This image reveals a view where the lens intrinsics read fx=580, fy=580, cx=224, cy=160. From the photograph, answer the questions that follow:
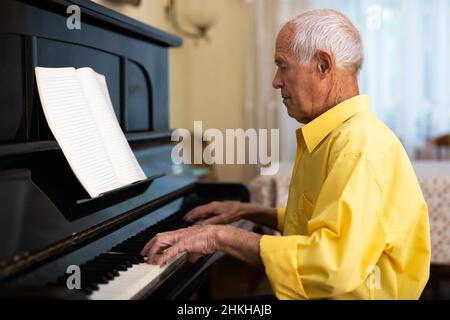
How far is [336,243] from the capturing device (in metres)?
1.17

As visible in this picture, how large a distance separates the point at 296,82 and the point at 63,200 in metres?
0.62

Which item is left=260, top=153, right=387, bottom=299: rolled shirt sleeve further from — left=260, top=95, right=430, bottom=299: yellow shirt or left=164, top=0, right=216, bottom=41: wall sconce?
left=164, top=0, right=216, bottom=41: wall sconce

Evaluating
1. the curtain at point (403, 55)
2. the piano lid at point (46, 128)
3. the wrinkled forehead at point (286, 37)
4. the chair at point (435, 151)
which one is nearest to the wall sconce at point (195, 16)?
the curtain at point (403, 55)

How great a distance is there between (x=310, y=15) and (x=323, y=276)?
61 cm

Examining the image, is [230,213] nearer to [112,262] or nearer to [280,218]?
[280,218]

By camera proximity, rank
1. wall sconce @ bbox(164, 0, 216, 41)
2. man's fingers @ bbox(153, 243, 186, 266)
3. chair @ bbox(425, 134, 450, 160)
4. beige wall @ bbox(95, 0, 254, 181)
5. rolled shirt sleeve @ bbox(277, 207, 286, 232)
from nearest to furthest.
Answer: man's fingers @ bbox(153, 243, 186, 266)
rolled shirt sleeve @ bbox(277, 207, 286, 232)
wall sconce @ bbox(164, 0, 216, 41)
chair @ bbox(425, 134, 450, 160)
beige wall @ bbox(95, 0, 254, 181)

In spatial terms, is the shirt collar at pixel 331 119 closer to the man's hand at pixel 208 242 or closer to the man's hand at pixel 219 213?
the man's hand at pixel 208 242

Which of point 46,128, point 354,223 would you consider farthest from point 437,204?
point 46,128

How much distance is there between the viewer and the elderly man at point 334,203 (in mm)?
1167

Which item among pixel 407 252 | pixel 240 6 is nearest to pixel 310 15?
pixel 407 252

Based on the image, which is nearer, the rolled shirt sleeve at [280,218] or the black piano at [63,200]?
the black piano at [63,200]

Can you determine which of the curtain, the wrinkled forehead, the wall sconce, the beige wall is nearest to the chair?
the curtain

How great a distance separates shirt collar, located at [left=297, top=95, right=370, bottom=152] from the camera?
1.39 meters

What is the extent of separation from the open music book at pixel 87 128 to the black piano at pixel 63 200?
35 mm
